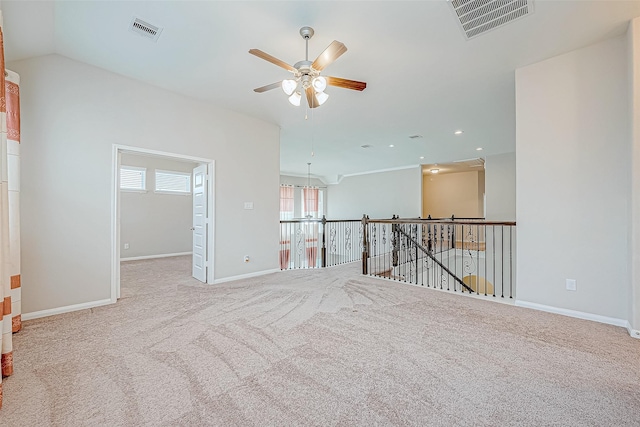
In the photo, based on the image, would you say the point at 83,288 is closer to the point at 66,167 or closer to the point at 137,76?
the point at 66,167

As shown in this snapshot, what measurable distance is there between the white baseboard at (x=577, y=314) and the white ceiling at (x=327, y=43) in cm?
287

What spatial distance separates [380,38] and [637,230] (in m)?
3.00

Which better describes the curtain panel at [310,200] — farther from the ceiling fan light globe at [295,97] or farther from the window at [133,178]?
the ceiling fan light globe at [295,97]

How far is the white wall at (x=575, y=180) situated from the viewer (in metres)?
2.80

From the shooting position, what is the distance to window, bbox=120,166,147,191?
670 centimetres

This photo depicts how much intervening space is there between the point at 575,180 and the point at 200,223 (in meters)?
5.20

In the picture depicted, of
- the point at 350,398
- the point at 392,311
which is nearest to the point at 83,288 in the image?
the point at 350,398

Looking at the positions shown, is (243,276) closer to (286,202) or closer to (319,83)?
(319,83)

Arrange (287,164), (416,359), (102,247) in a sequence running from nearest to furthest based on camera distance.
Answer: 1. (416,359)
2. (102,247)
3. (287,164)

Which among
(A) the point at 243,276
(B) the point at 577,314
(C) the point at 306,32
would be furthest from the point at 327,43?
(B) the point at 577,314

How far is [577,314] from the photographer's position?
2984 mm

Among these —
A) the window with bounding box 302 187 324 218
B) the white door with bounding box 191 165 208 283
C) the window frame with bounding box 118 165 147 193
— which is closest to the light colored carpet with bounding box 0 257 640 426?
the white door with bounding box 191 165 208 283

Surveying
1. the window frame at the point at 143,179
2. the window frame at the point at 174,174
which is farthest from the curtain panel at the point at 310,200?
the window frame at the point at 143,179

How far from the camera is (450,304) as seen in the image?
343 cm
